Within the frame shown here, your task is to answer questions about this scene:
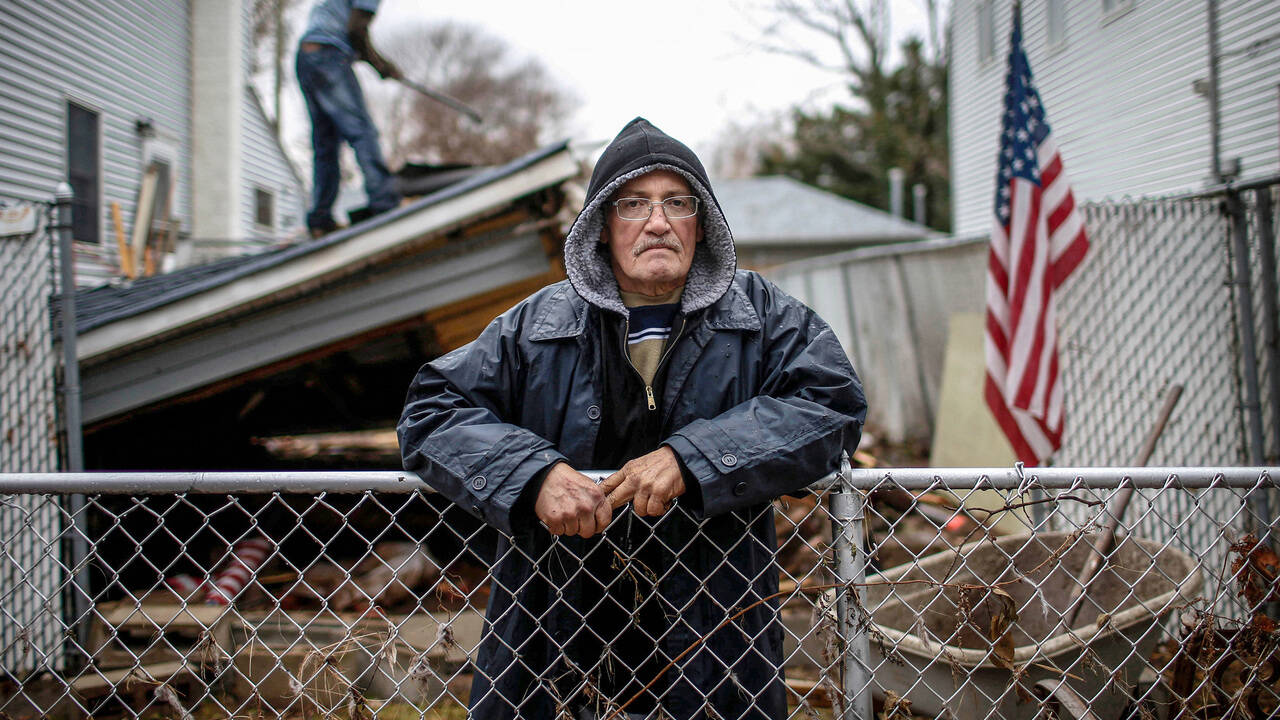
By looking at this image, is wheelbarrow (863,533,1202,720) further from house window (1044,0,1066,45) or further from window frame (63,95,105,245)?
window frame (63,95,105,245)

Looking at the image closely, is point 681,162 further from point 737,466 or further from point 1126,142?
point 1126,142

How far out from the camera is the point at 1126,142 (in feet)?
27.1

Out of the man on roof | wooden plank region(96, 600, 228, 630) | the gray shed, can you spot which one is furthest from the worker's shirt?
the gray shed

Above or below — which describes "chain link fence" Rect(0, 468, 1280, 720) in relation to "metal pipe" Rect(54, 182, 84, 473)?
below

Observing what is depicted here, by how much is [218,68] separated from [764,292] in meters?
12.3

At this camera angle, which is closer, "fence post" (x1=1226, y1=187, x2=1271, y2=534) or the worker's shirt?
"fence post" (x1=1226, y1=187, x2=1271, y2=534)

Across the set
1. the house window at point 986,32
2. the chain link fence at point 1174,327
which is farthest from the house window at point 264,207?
the chain link fence at point 1174,327

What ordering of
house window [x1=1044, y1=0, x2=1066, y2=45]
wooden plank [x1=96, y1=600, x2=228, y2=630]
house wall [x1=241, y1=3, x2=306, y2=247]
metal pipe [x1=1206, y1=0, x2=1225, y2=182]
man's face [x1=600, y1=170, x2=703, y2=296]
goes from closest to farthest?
1. man's face [x1=600, y1=170, x2=703, y2=296]
2. wooden plank [x1=96, y1=600, x2=228, y2=630]
3. metal pipe [x1=1206, y1=0, x2=1225, y2=182]
4. house window [x1=1044, y1=0, x2=1066, y2=45]
5. house wall [x1=241, y1=3, x2=306, y2=247]

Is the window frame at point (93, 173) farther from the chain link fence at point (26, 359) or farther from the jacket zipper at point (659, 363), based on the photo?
the jacket zipper at point (659, 363)

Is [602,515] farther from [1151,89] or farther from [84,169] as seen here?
[84,169]

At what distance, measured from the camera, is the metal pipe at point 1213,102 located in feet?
19.4

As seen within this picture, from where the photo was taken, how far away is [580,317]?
6.66 feet

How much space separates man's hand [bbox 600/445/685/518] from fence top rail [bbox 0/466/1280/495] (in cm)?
5

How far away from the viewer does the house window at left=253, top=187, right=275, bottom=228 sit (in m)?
13.4
